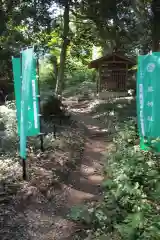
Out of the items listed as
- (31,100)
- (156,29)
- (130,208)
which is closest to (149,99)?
(31,100)

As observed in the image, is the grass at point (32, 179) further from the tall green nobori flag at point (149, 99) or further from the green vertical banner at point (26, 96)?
the tall green nobori flag at point (149, 99)

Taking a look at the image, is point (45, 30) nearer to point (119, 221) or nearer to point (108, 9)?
point (108, 9)

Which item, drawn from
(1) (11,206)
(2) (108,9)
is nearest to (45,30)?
(2) (108,9)

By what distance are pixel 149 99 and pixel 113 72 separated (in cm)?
1594

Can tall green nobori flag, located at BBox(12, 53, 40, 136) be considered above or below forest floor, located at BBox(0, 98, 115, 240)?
above

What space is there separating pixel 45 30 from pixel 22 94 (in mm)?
12261

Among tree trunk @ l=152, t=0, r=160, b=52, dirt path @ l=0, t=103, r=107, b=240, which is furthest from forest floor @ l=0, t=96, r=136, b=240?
tree trunk @ l=152, t=0, r=160, b=52

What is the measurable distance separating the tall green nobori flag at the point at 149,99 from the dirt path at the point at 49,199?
5.38 feet

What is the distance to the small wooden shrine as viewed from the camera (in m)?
23.0

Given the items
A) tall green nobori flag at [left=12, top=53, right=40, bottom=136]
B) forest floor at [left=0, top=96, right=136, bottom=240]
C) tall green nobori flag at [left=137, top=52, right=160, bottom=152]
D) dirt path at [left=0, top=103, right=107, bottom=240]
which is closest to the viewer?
dirt path at [left=0, top=103, right=107, bottom=240]

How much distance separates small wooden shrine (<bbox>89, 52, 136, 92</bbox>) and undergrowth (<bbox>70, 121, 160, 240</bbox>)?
1617 centimetres

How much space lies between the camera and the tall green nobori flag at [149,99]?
7270 millimetres

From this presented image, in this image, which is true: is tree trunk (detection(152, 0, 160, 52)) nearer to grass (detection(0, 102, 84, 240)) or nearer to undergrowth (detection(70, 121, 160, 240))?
grass (detection(0, 102, 84, 240))

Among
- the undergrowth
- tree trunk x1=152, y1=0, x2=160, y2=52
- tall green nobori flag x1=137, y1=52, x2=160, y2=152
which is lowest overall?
the undergrowth
